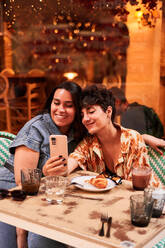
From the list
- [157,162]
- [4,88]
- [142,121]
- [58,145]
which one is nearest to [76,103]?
[58,145]

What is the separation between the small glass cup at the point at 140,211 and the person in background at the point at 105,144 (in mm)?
613

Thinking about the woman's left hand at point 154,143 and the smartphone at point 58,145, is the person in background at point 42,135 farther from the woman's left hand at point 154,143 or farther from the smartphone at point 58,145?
the smartphone at point 58,145

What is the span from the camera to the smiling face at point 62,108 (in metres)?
2.15

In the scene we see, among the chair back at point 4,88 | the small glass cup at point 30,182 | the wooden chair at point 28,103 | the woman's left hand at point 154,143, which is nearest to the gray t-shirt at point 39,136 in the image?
the small glass cup at point 30,182

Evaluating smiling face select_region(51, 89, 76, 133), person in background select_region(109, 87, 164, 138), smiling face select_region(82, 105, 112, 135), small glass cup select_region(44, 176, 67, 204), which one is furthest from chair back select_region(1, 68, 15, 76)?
small glass cup select_region(44, 176, 67, 204)

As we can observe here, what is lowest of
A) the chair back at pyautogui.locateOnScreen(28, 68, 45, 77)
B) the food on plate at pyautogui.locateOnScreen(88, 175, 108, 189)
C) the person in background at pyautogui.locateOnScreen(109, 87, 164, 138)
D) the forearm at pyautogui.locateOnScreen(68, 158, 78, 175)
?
the person in background at pyautogui.locateOnScreen(109, 87, 164, 138)

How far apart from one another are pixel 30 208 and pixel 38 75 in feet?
11.5

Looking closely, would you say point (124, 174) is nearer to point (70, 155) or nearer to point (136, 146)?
point (136, 146)

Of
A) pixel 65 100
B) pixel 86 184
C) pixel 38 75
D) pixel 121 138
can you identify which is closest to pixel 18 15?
pixel 38 75

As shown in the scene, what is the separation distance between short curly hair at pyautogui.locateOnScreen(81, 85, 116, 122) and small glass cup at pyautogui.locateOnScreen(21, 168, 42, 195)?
22.0 inches

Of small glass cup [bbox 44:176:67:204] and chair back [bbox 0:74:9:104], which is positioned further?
chair back [bbox 0:74:9:104]

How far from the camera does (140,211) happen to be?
4.37 feet

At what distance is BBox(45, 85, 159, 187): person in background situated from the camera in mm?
2006

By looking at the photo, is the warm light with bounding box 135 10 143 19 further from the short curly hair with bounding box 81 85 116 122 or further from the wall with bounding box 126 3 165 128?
the short curly hair with bounding box 81 85 116 122
